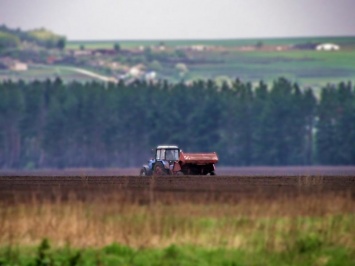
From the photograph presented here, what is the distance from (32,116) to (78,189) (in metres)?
135

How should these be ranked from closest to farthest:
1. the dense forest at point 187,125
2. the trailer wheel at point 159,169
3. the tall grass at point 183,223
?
1. the tall grass at point 183,223
2. the trailer wheel at point 159,169
3. the dense forest at point 187,125

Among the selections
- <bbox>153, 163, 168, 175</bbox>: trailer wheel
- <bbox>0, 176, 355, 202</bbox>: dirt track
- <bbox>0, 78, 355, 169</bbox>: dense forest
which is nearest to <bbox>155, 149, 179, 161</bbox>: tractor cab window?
<bbox>153, 163, 168, 175</bbox>: trailer wheel

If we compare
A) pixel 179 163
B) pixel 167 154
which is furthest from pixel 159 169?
pixel 179 163

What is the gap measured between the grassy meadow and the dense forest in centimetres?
13146

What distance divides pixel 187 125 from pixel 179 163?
104918mm

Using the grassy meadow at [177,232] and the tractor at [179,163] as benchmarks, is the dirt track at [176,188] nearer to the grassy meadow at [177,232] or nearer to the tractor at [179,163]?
the grassy meadow at [177,232]

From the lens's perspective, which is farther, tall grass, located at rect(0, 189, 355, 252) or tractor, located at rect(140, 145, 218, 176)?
tractor, located at rect(140, 145, 218, 176)

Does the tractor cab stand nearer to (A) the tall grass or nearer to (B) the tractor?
(B) the tractor

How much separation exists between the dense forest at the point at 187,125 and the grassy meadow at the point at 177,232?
431 ft

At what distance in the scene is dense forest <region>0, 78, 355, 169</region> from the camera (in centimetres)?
18245

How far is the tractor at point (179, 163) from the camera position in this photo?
7881 centimetres

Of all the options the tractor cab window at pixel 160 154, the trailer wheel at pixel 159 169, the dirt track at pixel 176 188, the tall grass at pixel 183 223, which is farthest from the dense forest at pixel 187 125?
the tall grass at pixel 183 223

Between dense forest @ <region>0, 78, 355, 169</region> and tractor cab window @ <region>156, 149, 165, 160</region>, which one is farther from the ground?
dense forest @ <region>0, 78, 355, 169</region>

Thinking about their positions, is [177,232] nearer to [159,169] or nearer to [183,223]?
[183,223]
